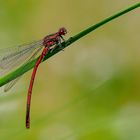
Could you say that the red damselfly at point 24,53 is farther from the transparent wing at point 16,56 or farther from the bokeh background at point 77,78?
the bokeh background at point 77,78

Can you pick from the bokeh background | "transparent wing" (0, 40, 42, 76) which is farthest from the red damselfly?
the bokeh background

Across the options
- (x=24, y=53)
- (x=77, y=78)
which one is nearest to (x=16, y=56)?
(x=24, y=53)

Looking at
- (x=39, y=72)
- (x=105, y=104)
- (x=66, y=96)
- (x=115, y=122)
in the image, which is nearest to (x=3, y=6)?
(x=39, y=72)

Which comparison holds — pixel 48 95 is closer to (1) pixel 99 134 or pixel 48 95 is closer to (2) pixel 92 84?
(2) pixel 92 84

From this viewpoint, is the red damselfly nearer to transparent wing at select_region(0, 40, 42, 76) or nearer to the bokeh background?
transparent wing at select_region(0, 40, 42, 76)

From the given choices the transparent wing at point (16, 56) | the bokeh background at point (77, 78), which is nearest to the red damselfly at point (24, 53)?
the transparent wing at point (16, 56)

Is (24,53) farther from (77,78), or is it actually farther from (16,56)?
(77,78)
